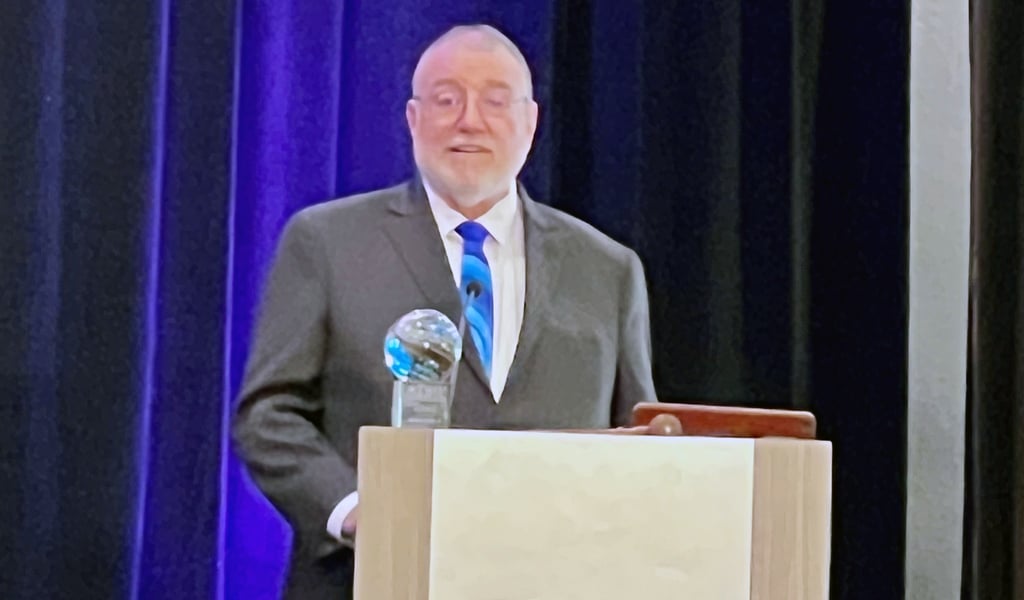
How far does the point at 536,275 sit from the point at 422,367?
575mm

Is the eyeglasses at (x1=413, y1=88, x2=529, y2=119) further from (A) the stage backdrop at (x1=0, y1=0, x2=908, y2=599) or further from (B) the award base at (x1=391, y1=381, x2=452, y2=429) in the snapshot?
(B) the award base at (x1=391, y1=381, x2=452, y2=429)

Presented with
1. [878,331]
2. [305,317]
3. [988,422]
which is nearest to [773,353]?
[878,331]

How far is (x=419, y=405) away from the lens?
1.28 metres

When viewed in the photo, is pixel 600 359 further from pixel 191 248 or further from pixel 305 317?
pixel 191 248

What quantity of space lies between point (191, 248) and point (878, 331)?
1182mm

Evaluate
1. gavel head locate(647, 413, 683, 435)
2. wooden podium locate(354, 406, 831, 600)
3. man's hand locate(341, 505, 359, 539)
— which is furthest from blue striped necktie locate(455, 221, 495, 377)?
wooden podium locate(354, 406, 831, 600)

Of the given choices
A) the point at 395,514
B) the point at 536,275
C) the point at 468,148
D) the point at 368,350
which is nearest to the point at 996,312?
the point at 536,275

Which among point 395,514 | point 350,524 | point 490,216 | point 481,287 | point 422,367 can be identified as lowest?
point 350,524

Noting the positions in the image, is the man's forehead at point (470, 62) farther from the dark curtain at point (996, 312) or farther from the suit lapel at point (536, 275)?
the dark curtain at point (996, 312)

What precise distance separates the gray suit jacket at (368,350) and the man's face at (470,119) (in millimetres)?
66

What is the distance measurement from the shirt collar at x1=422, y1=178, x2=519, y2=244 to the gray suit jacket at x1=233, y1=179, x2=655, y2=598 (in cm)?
2

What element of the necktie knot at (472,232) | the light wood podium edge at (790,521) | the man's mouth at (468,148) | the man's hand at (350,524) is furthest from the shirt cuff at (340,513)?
the light wood podium edge at (790,521)

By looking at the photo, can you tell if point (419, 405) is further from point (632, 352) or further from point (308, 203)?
point (308, 203)

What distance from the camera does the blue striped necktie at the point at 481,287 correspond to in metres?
1.89
